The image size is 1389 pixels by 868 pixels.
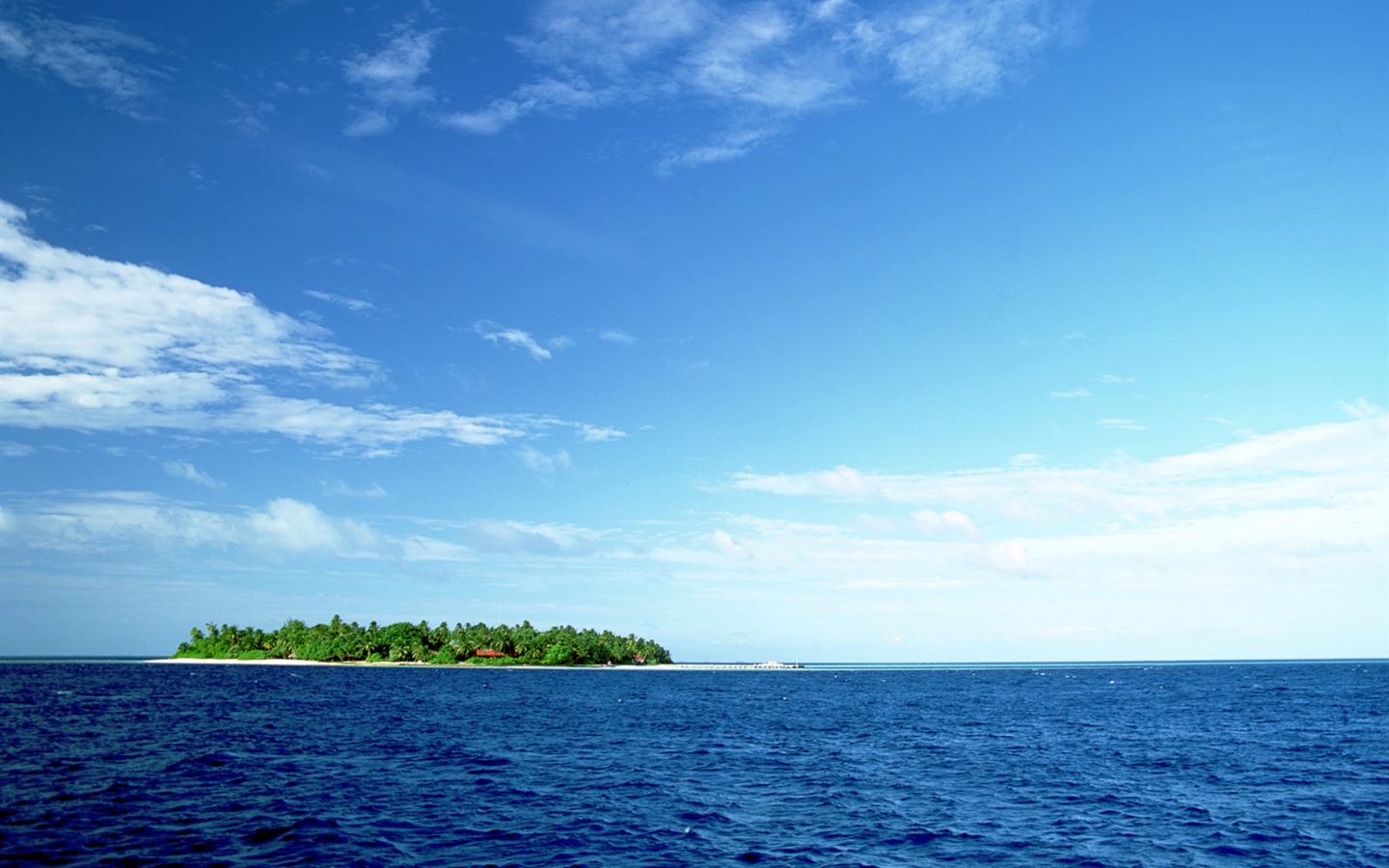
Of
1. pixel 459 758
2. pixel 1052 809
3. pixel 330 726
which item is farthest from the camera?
pixel 330 726

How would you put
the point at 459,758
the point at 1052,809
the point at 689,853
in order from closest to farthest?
the point at 689,853
the point at 1052,809
the point at 459,758

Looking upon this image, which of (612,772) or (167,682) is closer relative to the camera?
(612,772)

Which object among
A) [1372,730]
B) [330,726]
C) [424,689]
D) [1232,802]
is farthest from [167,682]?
[1372,730]

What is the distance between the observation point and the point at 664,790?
159ft

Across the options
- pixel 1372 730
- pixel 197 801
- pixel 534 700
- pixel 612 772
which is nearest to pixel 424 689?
pixel 534 700

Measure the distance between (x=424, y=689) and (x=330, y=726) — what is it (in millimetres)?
70581

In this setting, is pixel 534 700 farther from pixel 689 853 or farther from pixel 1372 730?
pixel 1372 730

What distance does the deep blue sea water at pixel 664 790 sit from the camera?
33844mm

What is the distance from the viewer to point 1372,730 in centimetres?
8638

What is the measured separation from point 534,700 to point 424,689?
102 feet

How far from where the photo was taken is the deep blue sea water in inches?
1332

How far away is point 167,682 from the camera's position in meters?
145

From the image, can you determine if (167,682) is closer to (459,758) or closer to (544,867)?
(459,758)

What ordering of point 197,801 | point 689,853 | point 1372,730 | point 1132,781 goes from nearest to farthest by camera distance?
point 689,853
point 197,801
point 1132,781
point 1372,730
